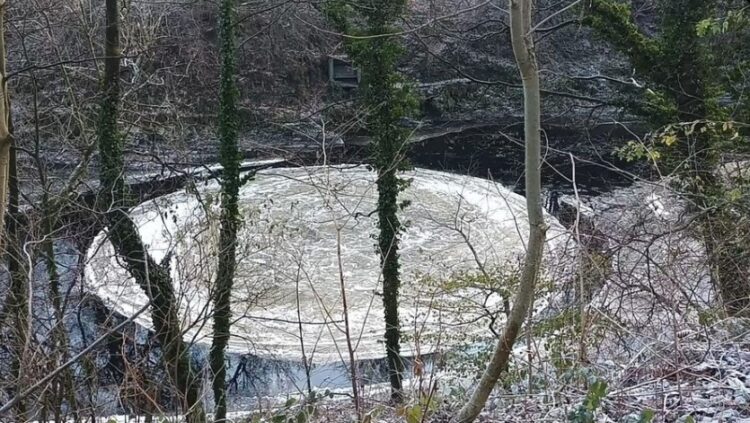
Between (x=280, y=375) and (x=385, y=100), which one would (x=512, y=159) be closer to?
(x=385, y=100)

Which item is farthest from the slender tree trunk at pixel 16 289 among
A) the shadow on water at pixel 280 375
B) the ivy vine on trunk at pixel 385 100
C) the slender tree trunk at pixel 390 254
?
the ivy vine on trunk at pixel 385 100

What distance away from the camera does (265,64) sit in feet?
92.3

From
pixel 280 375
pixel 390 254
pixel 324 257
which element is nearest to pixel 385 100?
pixel 390 254

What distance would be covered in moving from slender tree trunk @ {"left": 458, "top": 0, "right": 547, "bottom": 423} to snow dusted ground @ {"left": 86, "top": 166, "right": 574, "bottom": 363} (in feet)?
18.7

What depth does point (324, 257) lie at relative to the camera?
58.3ft

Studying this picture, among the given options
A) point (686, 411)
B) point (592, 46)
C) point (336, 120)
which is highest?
point (592, 46)

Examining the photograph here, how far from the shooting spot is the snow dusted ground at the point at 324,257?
12820 millimetres

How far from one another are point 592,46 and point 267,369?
25.5 metres

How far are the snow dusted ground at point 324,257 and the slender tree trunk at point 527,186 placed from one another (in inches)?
225

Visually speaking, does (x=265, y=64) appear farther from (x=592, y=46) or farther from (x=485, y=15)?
Answer: (x=592, y=46)

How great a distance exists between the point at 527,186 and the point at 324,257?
13.7m

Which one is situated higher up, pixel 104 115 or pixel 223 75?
pixel 223 75

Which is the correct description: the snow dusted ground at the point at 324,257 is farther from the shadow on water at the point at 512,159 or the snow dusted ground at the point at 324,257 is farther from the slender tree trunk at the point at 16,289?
the shadow on water at the point at 512,159

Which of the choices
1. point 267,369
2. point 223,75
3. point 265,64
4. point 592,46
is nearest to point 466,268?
point 267,369
